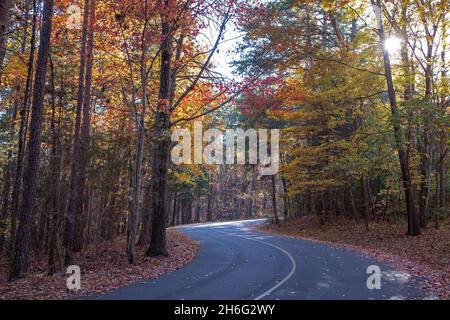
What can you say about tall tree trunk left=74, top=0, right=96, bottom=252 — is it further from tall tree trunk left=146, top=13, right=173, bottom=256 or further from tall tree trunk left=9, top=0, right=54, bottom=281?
tall tree trunk left=9, top=0, right=54, bottom=281

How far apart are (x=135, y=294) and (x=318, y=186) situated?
19.7 metres

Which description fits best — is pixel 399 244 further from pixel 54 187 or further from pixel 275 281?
pixel 54 187

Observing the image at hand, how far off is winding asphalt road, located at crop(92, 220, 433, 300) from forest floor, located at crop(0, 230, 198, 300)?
0.72 metres

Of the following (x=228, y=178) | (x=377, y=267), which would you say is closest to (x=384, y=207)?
(x=377, y=267)

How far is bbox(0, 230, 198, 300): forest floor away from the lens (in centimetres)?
1033

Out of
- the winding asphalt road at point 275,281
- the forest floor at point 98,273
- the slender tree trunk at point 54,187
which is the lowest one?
the forest floor at point 98,273

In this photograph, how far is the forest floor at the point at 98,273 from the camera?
10328 mm

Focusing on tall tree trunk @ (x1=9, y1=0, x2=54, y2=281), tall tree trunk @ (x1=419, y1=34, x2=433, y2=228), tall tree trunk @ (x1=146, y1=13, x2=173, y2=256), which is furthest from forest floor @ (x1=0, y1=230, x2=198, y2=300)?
tall tree trunk @ (x1=419, y1=34, x2=433, y2=228)

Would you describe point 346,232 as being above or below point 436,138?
below

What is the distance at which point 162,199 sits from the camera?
17375 millimetres

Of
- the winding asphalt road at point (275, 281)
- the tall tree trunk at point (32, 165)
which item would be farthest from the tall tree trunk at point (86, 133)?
the winding asphalt road at point (275, 281)

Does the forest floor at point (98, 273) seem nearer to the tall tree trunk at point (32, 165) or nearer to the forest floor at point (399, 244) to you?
the tall tree trunk at point (32, 165)

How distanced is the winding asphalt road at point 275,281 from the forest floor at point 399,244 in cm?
75

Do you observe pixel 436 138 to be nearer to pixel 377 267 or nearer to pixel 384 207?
pixel 384 207
